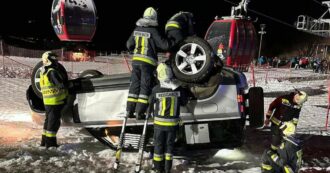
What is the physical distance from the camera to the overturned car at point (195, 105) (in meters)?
5.19

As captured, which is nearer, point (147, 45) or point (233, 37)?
point (147, 45)

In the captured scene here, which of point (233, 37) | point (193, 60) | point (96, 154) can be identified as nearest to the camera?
point (193, 60)

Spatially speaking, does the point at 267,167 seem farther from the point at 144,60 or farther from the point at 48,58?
the point at 48,58

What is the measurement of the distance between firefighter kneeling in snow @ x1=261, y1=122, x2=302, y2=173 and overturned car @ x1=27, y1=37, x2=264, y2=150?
59 cm

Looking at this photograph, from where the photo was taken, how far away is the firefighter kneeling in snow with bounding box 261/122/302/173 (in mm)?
4785

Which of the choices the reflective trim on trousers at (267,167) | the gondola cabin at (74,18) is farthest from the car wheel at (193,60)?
the gondola cabin at (74,18)

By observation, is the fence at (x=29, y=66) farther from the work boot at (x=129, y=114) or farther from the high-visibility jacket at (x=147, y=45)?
the work boot at (x=129, y=114)

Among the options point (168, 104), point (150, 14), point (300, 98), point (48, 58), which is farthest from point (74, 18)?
point (300, 98)

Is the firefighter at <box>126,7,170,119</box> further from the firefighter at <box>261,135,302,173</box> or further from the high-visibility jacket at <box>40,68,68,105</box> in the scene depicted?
the firefighter at <box>261,135,302,173</box>

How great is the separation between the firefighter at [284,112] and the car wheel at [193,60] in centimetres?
167

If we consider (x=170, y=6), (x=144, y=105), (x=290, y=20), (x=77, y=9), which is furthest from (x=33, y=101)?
(x=290, y=20)

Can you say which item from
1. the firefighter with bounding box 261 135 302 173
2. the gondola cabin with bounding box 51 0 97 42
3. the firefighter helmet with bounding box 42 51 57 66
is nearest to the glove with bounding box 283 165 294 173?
the firefighter with bounding box 261 135 302 173

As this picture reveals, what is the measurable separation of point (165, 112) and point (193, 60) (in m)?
0.91

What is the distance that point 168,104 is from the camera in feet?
16.6
